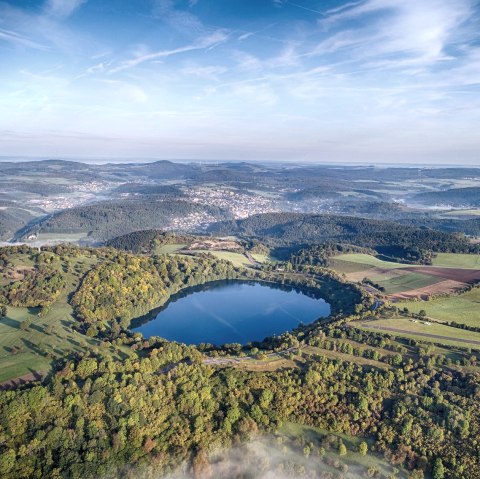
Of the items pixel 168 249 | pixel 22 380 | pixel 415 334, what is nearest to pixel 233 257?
pixel 168 249

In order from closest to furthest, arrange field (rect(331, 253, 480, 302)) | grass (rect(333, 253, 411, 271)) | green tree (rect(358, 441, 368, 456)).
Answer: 1. green tree (rect(358, 441, 368, 456))
2. field (rect(331, 253, 480, 302))
3. grass (rect(333, 253, 411, 271))

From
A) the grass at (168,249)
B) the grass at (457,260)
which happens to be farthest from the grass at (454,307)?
the grass at (168,249)

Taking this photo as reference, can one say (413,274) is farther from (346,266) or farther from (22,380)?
(22,380)

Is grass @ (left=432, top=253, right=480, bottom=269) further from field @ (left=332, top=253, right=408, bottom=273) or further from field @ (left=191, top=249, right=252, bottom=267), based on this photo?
field @ (left=191, top=249, right=252, bottom=267)

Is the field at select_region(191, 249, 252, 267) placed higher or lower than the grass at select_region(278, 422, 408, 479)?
higher

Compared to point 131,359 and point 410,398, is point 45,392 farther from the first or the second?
point 410,398


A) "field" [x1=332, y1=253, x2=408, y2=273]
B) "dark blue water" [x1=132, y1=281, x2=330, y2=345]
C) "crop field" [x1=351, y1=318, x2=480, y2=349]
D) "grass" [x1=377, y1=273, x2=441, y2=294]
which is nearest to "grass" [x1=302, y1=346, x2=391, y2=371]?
"crop field" [x1=351, y1=318, x2=480, y2=349]
